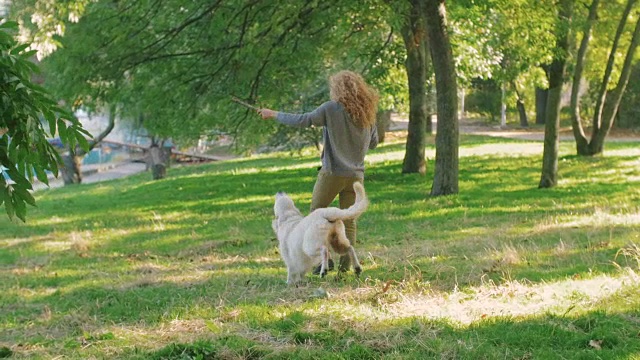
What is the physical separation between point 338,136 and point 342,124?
0.12 metres

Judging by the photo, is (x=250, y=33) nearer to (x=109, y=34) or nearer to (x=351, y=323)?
(x=109, y=34)

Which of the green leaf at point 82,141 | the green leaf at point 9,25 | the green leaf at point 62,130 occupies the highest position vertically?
the green leaf at point 9,25

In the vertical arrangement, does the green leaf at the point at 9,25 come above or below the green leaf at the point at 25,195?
above

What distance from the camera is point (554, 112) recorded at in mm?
15688

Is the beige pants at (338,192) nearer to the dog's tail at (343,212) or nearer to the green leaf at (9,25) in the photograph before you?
the dog's tail at (343,212)

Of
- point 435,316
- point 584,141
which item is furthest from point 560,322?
point 584,141

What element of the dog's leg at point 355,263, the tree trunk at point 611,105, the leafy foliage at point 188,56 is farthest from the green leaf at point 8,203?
the tree trunk at point 611,105

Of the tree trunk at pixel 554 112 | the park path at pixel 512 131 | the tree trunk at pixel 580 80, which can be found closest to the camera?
the tree trunk at pixel 554 112

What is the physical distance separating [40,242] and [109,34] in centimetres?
463

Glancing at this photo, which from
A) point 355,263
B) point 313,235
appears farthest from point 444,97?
point 313,235

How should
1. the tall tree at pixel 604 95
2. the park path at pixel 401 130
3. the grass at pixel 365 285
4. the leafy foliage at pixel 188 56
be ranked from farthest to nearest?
the park path at pixel 401 130 < the tall tree at pixel 604 95 < the leafy foliage at pixel 188 56 < the grass at pixel 365 285

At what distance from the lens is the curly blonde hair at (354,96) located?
729cm

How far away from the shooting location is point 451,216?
12844 mm

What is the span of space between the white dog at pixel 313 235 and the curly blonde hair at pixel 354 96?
69cm
